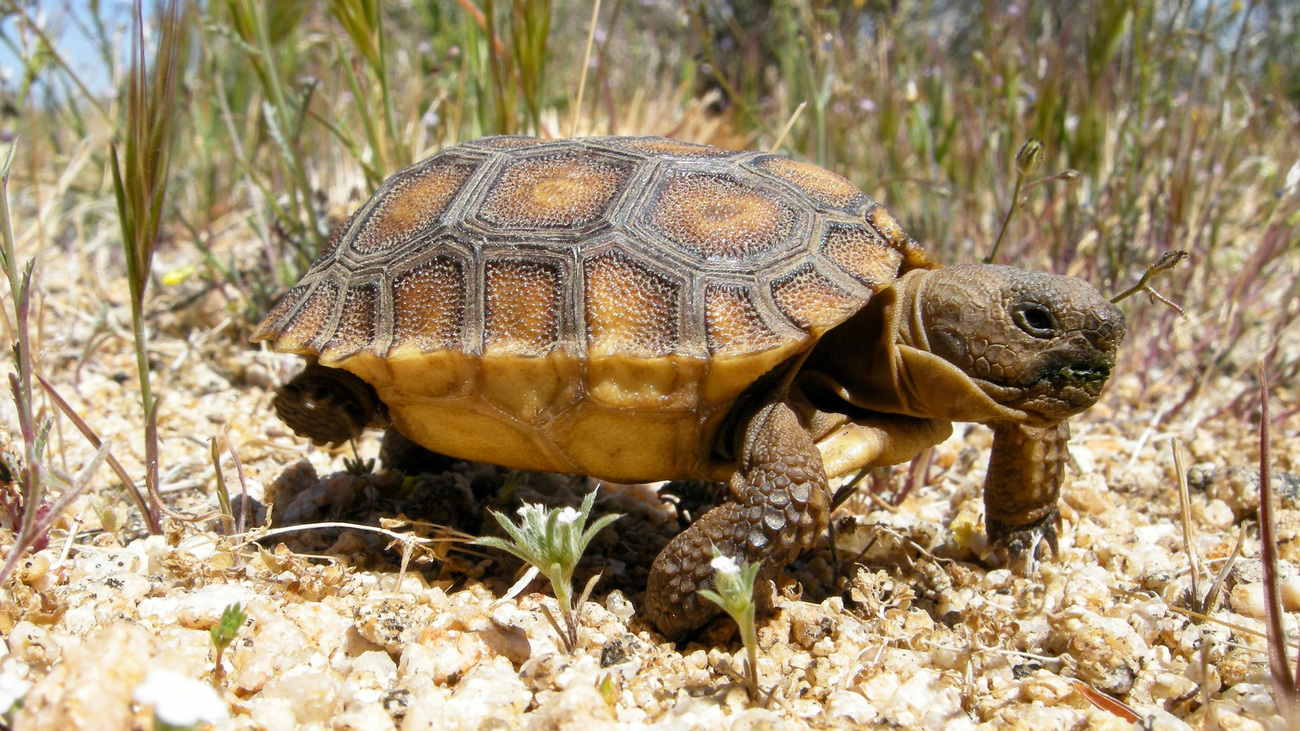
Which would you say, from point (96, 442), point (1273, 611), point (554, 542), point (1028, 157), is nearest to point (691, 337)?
point (554, 542)

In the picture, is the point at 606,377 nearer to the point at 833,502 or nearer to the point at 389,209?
the point at 833,502

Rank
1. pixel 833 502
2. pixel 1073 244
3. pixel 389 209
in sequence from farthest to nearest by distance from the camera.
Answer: pixel 1073 244 → pixel 389 209 → pixel 833 502

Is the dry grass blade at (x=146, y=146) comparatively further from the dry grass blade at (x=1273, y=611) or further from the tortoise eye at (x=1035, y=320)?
the dry grass blade at (x=1273, y=611)

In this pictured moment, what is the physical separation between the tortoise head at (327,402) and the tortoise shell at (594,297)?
0.47ft

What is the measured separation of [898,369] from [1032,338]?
335 mm

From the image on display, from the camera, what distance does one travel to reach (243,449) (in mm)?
3170

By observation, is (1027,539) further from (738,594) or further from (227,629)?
(227,629)

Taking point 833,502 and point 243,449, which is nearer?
point 833,502

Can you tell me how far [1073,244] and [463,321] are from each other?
2.94 metres

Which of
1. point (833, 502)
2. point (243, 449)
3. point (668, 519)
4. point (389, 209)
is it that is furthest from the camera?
point (243, 449)

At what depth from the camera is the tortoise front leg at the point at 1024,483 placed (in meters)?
2.45

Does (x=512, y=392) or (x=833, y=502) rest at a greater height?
(x=512, y=392)

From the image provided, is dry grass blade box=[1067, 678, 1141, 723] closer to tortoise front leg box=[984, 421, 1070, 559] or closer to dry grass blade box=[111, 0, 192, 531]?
tortoise front leg box=[984, 421, 1070, 559]

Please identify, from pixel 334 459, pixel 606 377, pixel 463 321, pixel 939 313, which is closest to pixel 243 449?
pixel 334 459
